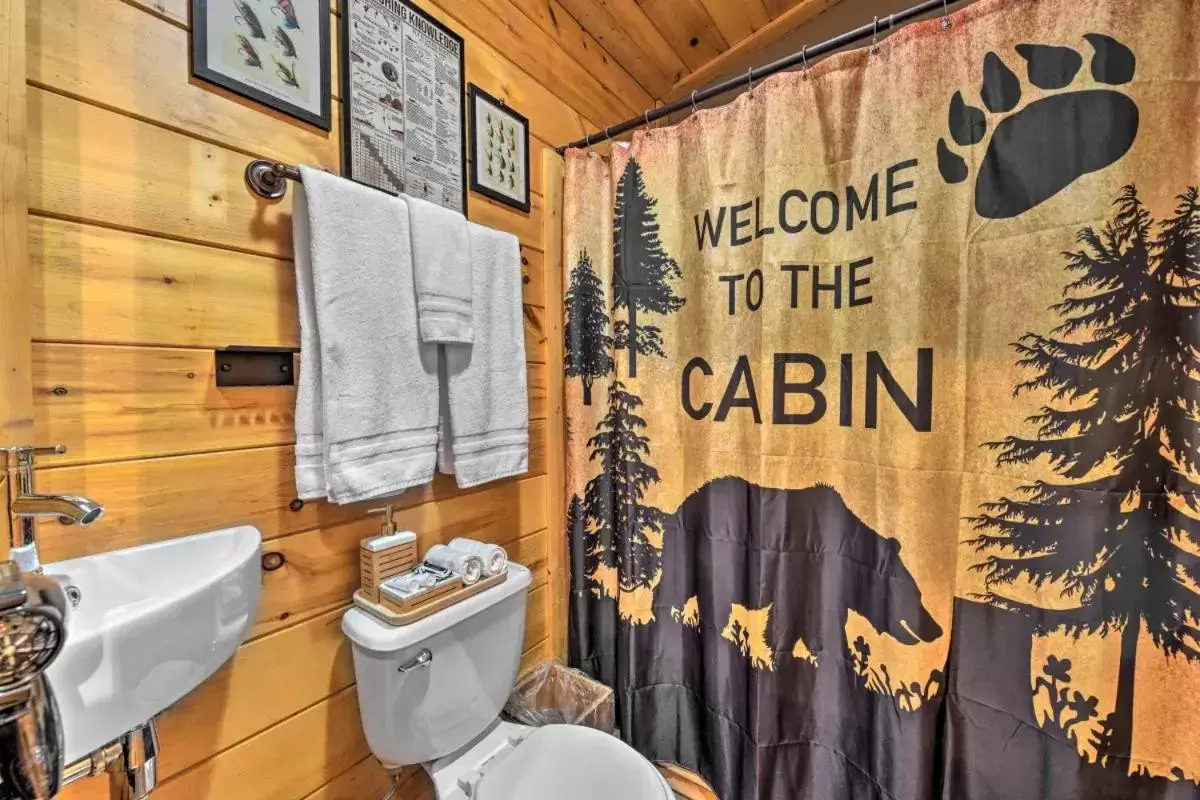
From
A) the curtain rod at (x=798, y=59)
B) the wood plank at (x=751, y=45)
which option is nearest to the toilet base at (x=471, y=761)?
the curtain rod at (x=798, y=59)

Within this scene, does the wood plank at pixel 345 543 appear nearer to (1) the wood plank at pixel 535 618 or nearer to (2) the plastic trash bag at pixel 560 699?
(1) the wood plank at pixel 535 618

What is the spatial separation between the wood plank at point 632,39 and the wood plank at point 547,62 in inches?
1.8

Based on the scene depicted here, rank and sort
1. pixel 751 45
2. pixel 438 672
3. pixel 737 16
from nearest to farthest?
1. pixel 438 672
2. pixel 737 16
3. pixel 751 45

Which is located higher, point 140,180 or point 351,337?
point 140,180

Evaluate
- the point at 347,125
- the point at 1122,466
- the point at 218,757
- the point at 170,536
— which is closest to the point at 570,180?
the point at 347,125

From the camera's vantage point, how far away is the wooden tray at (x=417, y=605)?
2.91 feet

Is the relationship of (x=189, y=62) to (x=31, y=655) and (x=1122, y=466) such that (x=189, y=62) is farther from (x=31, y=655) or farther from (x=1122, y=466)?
(x=1122, y=466)

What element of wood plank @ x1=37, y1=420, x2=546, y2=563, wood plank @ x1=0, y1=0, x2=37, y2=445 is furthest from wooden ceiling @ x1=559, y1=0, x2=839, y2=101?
wood plank @ x1=37, y1=420, x2=546, y2=563

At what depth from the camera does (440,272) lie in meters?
1.00

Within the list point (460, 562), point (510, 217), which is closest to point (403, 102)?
point (510, 217)

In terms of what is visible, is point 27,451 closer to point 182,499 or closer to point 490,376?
point 182,499

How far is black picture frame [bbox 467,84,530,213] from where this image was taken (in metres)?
1.19

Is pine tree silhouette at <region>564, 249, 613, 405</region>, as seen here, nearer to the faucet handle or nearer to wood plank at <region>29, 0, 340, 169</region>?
wood plank at <region>29, 0, 340, 169</region>

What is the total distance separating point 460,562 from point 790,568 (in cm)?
75
